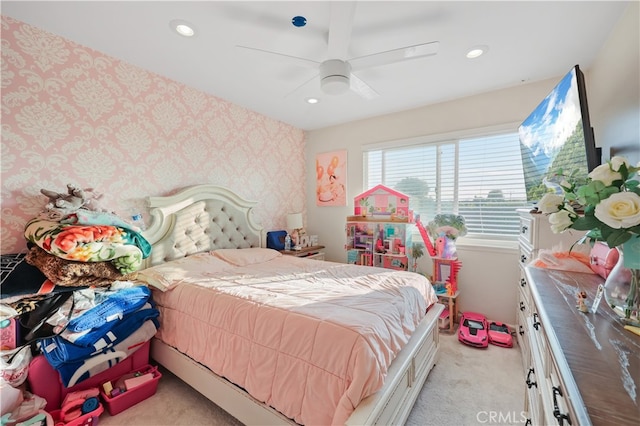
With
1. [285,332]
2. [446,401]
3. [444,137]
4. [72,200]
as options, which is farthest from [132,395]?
[444,137]

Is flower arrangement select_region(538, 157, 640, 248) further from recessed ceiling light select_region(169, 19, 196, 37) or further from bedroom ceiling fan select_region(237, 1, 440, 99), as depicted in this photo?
recessed ceiling light select_region(169, 19, 196, 37)

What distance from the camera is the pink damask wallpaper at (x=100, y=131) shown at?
69.5 inches

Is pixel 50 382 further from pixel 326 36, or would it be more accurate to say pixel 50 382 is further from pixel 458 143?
pixel 458 143

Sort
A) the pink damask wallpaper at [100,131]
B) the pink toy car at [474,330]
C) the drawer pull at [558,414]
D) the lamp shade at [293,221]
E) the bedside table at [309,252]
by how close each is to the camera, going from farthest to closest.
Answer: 1. the lamp shade at [293,221]
2. the bedside table at [309,252]
3. the pink toy car at [474,330]
4. the pink damask wallpaper at [100,131]
5. the drawer pull at [558,414]

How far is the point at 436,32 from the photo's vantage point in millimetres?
1832

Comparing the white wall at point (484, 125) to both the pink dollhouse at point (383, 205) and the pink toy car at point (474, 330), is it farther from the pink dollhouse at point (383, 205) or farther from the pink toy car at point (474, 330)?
the pink dollhouse at point (383, 205)

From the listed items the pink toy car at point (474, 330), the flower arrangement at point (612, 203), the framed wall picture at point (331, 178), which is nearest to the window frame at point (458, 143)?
the framed wall picture at point (331, 178)

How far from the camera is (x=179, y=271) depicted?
2.14 m

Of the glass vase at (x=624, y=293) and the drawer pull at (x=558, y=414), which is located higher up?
the glass vase at (x=624, y=293)

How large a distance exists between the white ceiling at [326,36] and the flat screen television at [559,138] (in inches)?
20.9

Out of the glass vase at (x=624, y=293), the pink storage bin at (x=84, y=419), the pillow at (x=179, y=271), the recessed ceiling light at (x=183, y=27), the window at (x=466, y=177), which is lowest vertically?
the pink storage bin at (x=84, y=419)

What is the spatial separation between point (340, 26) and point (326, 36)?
0.36m

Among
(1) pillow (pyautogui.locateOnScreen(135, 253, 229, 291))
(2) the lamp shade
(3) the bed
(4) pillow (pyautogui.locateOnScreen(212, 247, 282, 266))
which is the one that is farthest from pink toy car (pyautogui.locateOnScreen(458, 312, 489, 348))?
(1) pillow (pyautogui.locateOnScreen(135, 253, 229, 291))

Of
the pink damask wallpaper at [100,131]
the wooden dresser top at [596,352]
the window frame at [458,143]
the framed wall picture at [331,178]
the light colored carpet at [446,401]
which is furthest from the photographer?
the framed wall picture at [331,178]
